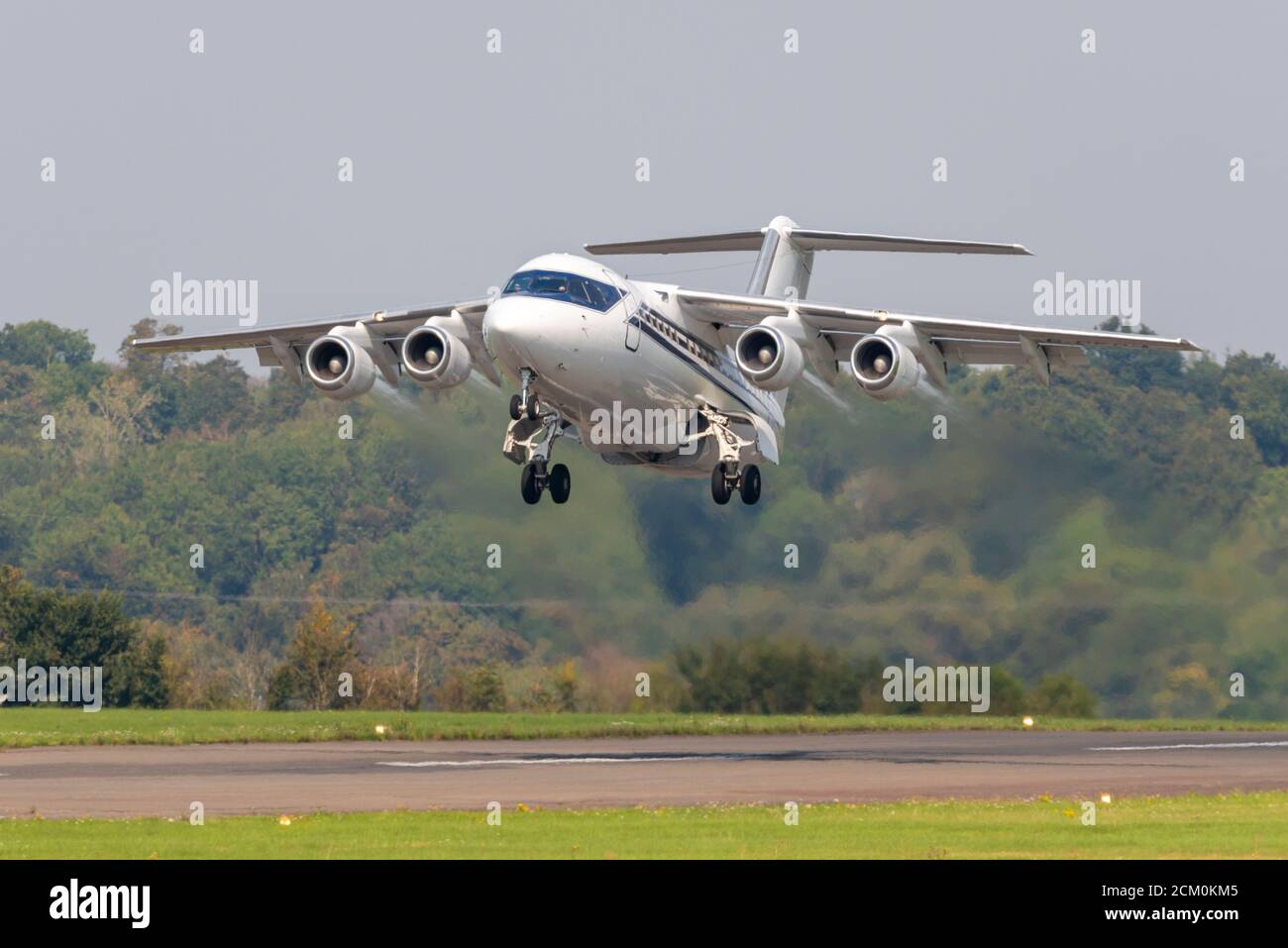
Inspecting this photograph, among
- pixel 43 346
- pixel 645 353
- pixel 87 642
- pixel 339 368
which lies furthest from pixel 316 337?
pixel 43 346

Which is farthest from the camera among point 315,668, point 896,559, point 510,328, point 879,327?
point 315,668

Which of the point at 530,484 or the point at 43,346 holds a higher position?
the point at 43,346

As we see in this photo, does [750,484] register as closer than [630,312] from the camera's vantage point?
No

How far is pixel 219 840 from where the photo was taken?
1620 centimetres

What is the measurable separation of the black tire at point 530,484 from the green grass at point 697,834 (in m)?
10.2

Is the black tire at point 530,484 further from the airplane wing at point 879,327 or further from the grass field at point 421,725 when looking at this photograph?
the grass field at point 421,725

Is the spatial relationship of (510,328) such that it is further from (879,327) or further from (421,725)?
(421,725)

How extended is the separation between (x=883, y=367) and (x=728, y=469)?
3037 mm

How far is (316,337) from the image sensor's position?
30.3 m

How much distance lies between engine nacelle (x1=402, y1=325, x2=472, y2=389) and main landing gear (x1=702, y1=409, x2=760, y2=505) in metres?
3.76

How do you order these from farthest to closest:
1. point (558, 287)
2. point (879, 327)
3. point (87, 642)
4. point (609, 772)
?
point (87, 642) < point (879, 327) < point (558, 287) < point (609, 772)

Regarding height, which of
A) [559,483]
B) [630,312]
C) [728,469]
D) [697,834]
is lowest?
[697,834]

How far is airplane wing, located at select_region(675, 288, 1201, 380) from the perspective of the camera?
27.9 m

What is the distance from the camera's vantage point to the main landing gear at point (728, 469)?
93.6ft
